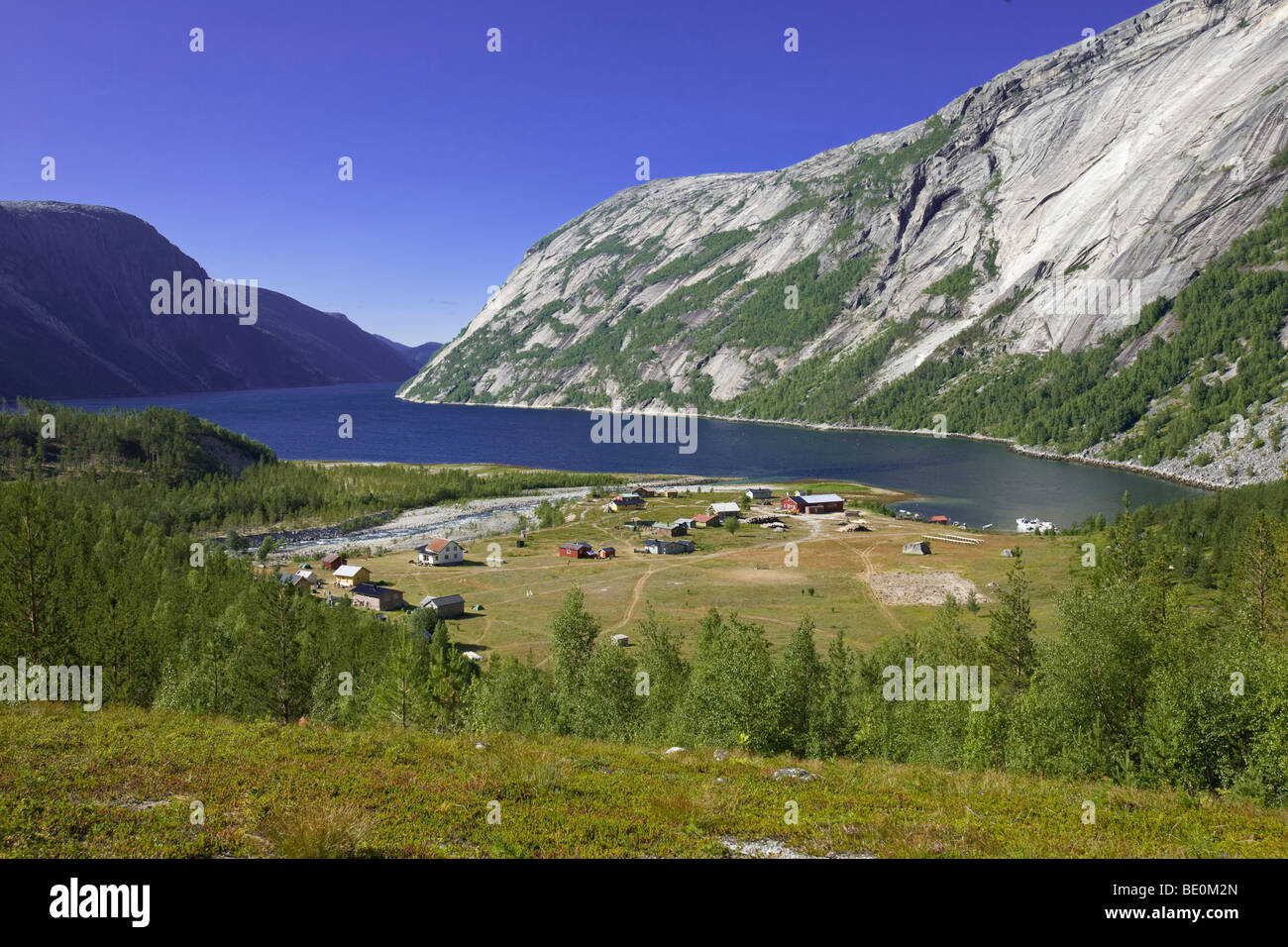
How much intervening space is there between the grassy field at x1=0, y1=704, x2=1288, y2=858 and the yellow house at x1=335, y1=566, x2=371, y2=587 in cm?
5552

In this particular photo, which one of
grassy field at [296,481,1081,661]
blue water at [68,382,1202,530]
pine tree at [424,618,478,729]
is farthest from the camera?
blue water at [68,382,1202,530]

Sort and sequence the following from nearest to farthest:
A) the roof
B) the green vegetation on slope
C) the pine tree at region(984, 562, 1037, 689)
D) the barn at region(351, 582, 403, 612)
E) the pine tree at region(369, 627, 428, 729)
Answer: the green vegetation on slope
the pine tree at region(369, 627, 428, 729)
the pine tree at region(984, 562, 1037, 689)
the roof
the barn at region(351, 582, 403, 612)

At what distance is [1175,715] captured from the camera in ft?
64.7

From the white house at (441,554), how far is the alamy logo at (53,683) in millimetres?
51503

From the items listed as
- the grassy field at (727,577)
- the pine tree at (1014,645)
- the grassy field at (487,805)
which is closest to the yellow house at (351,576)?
the grassy field at (727,577)

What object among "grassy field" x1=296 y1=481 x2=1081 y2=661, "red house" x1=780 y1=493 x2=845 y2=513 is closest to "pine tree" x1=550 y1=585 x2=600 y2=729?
"grassy field" x1=296 y1=481 x2=1081 y2=661

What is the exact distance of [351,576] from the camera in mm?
71188

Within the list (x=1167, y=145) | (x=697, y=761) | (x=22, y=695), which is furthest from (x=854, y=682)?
(x=1167, y=145)

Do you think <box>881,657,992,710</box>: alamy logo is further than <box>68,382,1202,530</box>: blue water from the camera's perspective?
No

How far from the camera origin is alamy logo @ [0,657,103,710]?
26125 millimetres
